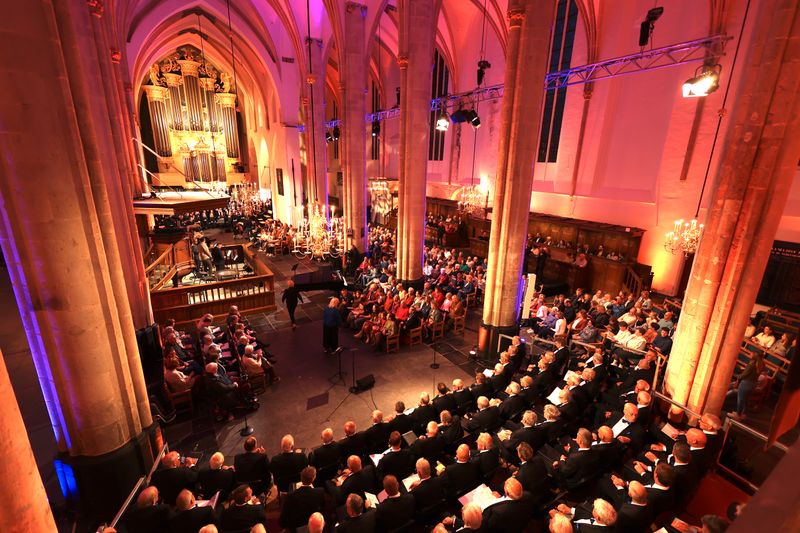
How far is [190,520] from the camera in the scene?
3.86 meters

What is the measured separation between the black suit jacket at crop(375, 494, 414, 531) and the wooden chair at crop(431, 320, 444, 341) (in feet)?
18.6

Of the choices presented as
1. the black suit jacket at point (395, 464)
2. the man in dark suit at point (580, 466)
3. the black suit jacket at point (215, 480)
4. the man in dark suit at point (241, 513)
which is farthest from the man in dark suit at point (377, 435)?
the man in dark suit at point (580, 466)

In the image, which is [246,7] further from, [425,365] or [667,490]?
[667,490]

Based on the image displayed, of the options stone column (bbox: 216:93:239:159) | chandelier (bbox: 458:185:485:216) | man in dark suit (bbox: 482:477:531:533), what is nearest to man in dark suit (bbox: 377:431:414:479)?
man in dark suit (bbox: 482:477:531:533)

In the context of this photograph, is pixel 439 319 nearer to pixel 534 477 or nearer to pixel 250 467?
pixel 534 477

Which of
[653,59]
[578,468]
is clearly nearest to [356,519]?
[578,468]

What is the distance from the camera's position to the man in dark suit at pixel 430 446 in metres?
4.95

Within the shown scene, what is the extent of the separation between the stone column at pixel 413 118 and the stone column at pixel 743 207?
6.88m

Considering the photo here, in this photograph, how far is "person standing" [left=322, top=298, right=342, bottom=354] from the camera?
28.7 ft

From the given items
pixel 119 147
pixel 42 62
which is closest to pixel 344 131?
pixel 119 147

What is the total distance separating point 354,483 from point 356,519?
24.6 inches

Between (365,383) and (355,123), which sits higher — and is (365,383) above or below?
below

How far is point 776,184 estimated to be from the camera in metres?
4.77

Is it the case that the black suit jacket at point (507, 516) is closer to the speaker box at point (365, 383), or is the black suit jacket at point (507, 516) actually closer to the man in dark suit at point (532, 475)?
the man in dark suit at point (532, 475)
